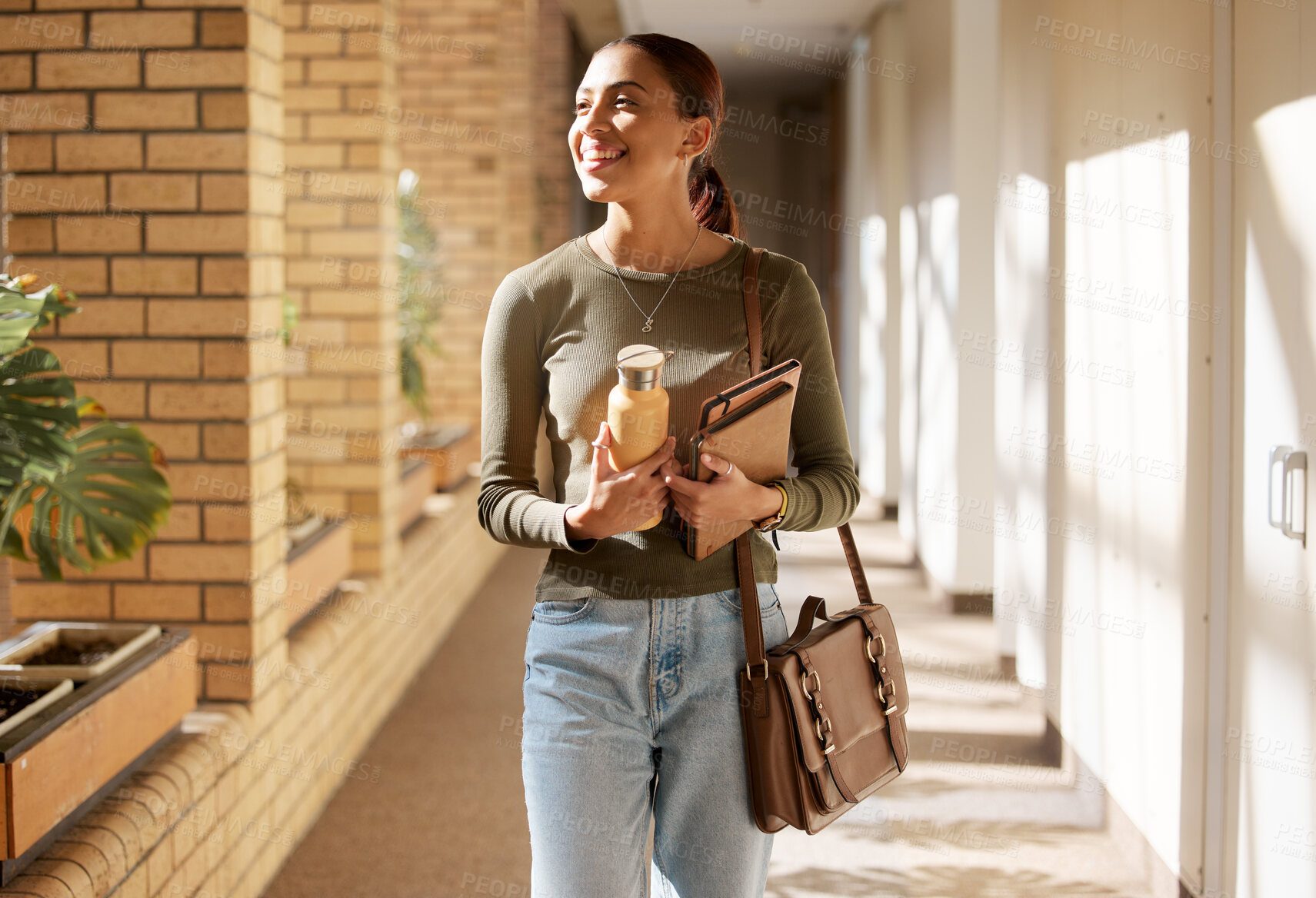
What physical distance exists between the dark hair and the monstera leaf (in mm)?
1038

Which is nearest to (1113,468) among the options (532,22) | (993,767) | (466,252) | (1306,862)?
(993,767)

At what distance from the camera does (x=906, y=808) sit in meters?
3.31

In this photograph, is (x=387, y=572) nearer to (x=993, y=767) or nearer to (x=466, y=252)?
(x=993, y=767)

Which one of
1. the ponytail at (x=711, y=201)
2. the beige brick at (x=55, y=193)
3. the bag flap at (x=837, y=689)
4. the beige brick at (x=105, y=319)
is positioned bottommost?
the bag flap at (x=837, y=689)

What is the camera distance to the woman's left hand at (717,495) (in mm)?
1262

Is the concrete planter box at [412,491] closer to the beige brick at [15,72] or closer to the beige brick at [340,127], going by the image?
the beige brick at [340,127]

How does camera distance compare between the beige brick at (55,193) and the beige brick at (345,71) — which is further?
the beige brick at (345,71)

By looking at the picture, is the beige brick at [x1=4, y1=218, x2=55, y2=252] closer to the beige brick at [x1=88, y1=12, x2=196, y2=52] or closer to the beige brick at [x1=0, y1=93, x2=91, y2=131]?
the beige brick at [x1=0, y1=93, x2=91, y2=131]

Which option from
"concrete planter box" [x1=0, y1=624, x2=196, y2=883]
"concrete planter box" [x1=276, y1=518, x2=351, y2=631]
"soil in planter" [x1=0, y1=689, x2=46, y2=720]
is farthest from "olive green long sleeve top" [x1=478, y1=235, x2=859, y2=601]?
"concrete planter box" [x1=276, y1=518, x2=351, y2=631]

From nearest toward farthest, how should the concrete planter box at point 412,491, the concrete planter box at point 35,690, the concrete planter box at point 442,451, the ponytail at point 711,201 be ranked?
the ponytail at point 711,201 < the concrete planter box at point 35,690 < the concrete planter box at point 412,491 < the concrete planter box at point 442,451

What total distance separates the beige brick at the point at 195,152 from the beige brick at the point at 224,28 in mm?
199

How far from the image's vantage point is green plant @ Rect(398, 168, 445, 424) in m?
5.28

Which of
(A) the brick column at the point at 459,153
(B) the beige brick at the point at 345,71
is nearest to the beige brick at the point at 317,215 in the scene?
(B) the beige brick at the point at 345,71

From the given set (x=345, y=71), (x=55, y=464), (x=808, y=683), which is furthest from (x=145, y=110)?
(x=808, y=683)
